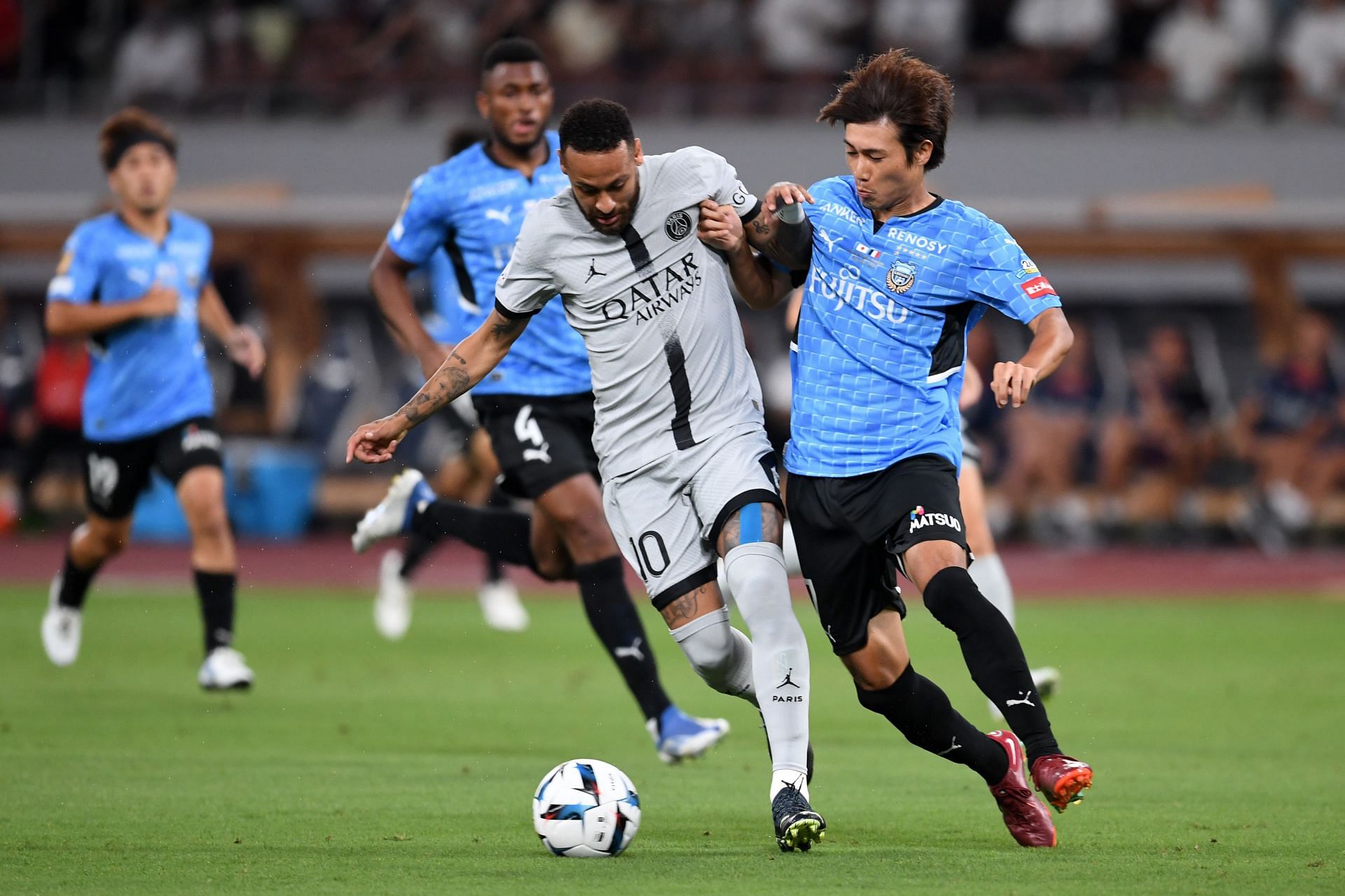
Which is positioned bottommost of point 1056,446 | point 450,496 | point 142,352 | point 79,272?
point 1056,446

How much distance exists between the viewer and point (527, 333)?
783 cm

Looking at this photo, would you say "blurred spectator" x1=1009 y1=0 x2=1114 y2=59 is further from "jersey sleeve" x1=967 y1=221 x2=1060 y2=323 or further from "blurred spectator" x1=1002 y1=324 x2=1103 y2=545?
"jersey sleeve" x1=967 y1=221 x2=1060 y2=323

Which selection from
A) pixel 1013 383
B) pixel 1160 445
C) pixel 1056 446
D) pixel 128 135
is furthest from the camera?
pixel 1056 446

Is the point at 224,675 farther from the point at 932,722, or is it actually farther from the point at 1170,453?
the point at 1170,453

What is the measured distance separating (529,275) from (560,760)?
7.68ft

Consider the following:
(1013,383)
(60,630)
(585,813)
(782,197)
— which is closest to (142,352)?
(60,630)

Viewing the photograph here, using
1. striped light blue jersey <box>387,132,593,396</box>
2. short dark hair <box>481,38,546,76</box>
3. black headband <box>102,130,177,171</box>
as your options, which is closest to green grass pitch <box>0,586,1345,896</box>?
striped light blue jersey <box>387,132,593,396</box>

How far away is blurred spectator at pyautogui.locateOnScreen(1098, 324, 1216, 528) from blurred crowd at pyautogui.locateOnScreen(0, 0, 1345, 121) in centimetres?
329

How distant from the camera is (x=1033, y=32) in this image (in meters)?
20.8

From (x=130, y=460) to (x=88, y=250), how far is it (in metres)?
1.12

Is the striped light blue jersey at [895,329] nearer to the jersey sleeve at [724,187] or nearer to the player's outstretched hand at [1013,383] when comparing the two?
the jersey sleeve at [724,187]

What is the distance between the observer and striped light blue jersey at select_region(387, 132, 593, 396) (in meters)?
7.79

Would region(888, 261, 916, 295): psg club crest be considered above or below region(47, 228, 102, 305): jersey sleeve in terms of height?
above

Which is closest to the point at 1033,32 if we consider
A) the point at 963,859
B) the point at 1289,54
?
the point at 1289,54
